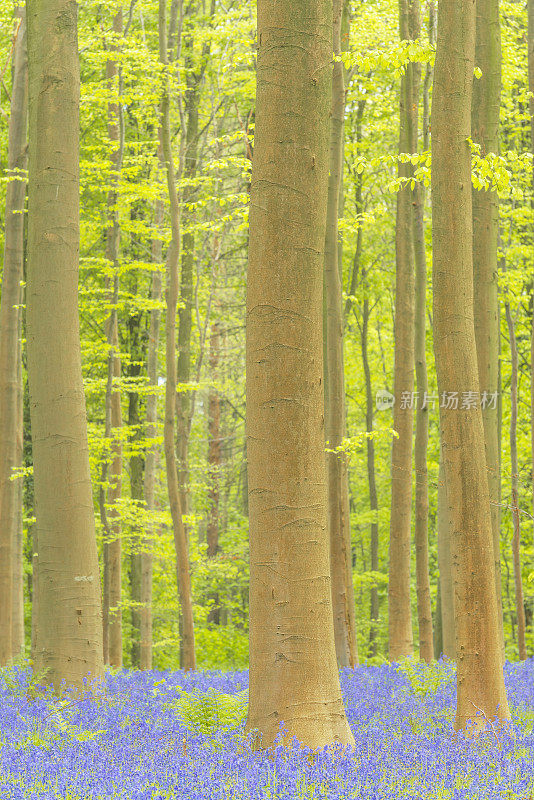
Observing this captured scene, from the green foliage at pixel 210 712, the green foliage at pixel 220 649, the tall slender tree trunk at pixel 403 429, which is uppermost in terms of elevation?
the tall slender tree trunk at pixel 403 429

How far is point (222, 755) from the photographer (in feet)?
14.9

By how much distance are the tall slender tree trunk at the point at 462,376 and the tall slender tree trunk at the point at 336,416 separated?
4.75 m

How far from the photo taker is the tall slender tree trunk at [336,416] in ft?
36.9

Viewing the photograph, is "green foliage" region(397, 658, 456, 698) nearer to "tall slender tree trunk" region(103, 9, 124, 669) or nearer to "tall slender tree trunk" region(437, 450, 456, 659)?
"tall slender tree trunk" region(437, 450, 456, 659)

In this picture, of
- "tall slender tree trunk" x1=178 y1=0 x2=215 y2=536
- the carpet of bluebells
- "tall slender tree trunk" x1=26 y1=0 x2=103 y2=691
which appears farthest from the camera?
"tall slender tree trunk" x1=178 y1=0 x2=215 y2=536

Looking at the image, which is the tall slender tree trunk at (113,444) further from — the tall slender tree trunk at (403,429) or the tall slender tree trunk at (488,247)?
the tall slender tree trunk at (488,247)

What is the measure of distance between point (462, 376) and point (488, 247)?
3011 mm

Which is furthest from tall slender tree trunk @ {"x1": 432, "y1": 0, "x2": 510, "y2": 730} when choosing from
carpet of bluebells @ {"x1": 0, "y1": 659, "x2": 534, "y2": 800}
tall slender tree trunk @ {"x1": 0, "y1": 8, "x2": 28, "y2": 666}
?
tall slender tree trunk @ {"x1": 0, "y1": 8, "x2": 28, "y2": 666}

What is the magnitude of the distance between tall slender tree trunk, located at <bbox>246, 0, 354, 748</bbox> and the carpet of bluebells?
1.23ft

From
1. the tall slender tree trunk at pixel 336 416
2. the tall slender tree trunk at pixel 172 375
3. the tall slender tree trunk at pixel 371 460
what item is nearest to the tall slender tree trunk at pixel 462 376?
the tall slender tree trunk at pixel 336 416

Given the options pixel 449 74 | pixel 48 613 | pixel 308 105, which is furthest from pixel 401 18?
pixel 48 613

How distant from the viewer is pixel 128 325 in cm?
2270

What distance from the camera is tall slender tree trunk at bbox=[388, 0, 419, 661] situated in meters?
12.2

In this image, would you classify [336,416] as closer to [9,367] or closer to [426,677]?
[426,677]
